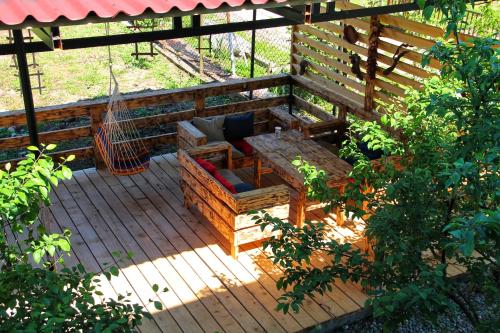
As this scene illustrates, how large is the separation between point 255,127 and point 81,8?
4.61 metres

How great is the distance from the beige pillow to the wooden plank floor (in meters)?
0.68

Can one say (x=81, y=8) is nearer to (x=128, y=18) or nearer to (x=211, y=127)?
(x=128, y=18)

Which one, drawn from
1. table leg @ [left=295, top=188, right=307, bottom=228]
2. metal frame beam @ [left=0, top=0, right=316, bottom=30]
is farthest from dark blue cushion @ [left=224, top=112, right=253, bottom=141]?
metal frame beam @ [left=0, top=0, right=316, bottom=30]

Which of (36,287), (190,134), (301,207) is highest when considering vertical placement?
(36,287)

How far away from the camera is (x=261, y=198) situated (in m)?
5.64

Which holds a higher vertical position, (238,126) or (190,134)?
(190,134)

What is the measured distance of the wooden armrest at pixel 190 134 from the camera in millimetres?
7012

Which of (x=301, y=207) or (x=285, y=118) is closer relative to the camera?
(x=301, y=207)

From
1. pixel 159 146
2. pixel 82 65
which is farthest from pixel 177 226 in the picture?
pixel 82 65

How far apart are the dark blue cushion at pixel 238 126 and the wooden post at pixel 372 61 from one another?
153cm

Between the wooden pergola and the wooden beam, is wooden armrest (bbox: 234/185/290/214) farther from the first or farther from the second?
the wooden beam

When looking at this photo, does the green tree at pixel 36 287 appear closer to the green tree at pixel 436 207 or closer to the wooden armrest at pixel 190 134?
the green tree at pixel 436 207

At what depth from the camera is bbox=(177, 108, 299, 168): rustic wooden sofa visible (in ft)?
23.3

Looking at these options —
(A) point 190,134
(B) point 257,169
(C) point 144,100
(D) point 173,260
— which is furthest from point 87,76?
(D) point 173,260
